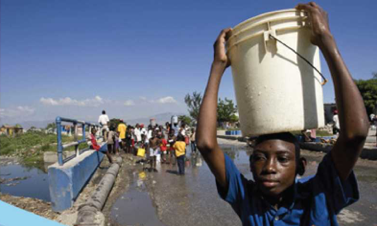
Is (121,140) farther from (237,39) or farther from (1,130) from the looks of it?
(1,130)

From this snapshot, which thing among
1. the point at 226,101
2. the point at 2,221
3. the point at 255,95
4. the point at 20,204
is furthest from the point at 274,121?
the point at 226,101

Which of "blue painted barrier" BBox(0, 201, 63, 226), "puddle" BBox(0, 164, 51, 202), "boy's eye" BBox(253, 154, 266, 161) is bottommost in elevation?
"puddle" BBox(0, 164, 51, 202)

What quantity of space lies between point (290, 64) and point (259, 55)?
173 mm

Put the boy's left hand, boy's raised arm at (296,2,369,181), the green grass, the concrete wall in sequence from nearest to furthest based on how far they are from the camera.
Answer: boy's raised arm at (296,2,369,181), the boy's left hand, the concrete wall, the green grass

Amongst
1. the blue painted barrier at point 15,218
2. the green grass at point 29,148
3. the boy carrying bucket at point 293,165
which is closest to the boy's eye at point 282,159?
the boy carrying bucket at point 293,165

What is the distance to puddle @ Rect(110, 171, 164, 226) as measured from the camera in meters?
4.66

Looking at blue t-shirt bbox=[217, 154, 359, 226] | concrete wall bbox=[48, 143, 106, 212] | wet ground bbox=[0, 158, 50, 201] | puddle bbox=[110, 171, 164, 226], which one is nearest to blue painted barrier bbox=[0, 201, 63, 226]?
blue t-shirt bbox=[217, 154, 359, 226]

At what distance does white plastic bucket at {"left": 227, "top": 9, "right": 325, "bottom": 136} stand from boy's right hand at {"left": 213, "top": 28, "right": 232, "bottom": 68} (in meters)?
0.13

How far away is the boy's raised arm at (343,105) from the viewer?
1293 mm

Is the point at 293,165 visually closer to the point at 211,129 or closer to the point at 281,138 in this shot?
the point at 281,138

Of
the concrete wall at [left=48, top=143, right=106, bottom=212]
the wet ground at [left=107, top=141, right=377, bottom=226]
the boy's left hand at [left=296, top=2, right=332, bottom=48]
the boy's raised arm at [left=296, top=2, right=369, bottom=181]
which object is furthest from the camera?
the concrete wall at [left=48, top=143, right=106, bottom=212]

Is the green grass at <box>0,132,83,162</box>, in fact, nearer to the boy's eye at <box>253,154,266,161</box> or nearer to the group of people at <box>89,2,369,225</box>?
the group of people at <box>89,2,369,225</box>

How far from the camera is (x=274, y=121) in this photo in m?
1.54

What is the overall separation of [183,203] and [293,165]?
439 cm
